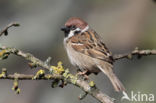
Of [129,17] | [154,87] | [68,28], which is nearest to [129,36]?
[129,17]

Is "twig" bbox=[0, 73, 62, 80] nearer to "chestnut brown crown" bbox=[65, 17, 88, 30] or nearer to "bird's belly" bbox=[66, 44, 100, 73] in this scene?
"bird's belly" bbox=[66, 44, 100, 73]

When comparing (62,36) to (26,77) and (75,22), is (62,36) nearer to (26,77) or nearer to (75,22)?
(75,22)

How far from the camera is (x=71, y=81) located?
3.15 metres

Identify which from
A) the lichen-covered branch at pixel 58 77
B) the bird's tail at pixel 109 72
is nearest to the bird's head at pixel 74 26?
the bird's tail at pixel 109 72

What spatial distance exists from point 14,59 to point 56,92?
1.09 meters

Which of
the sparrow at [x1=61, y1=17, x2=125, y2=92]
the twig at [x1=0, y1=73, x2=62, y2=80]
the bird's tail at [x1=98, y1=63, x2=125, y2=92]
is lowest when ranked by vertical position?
the bird's tail at [x1=98, y1=63, x2=125, y2=92]

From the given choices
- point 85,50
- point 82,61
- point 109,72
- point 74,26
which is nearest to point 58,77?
point 109,72

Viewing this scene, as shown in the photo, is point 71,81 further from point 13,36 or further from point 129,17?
point 129,17

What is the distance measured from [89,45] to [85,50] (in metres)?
0.08

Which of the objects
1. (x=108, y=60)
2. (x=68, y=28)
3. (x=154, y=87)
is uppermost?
(x=68, y=28)

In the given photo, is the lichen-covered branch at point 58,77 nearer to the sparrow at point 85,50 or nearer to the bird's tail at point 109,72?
the bird's tail at point 109,72

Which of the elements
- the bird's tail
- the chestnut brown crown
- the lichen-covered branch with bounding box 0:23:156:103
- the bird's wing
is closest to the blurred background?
the bird's wing

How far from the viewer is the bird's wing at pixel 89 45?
438 cm

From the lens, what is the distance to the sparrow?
425 cm
